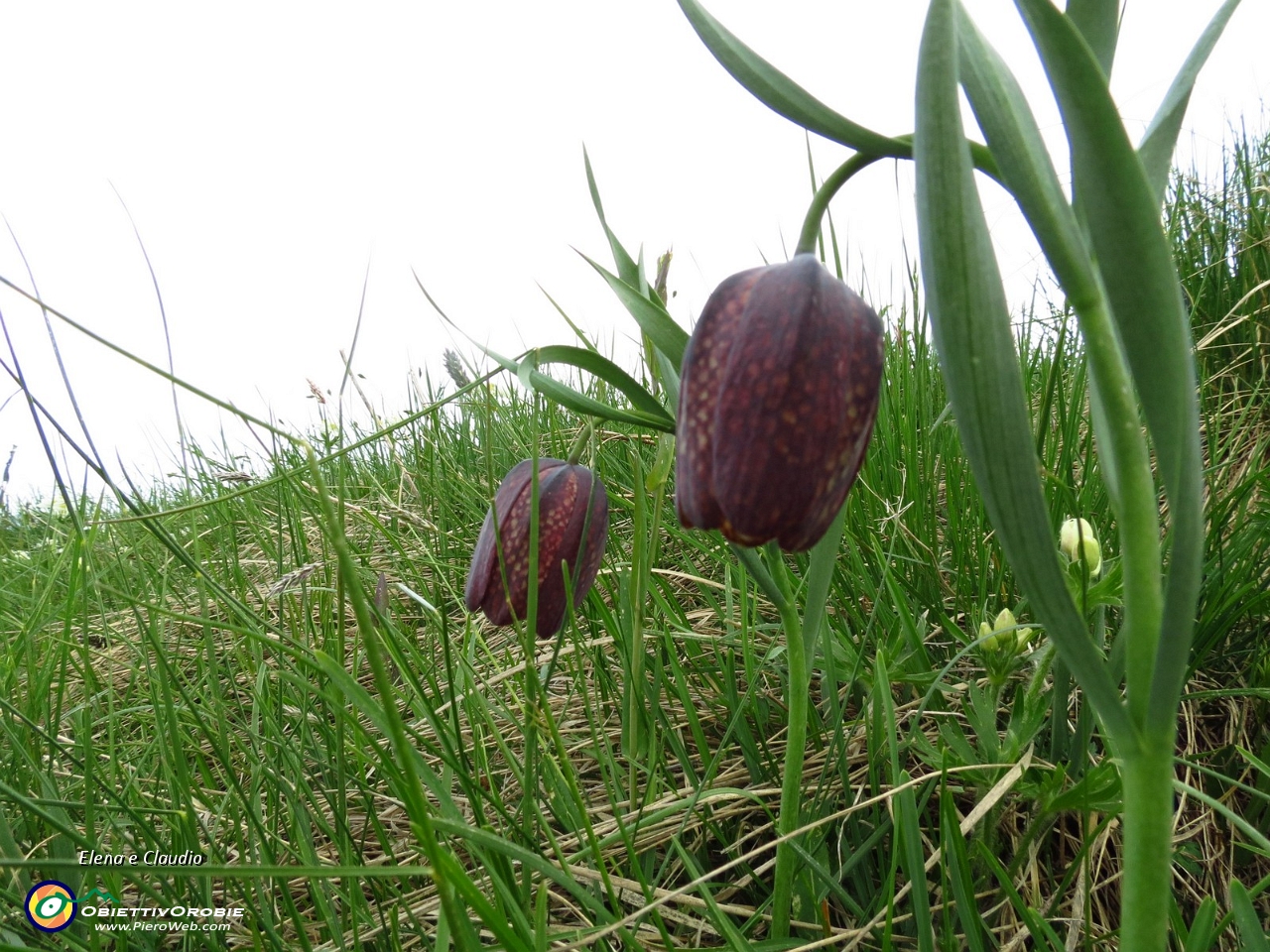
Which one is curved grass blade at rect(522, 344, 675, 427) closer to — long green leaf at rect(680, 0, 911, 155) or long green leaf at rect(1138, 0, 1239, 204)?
long green leaf at rect(680, 0, 911, 155)

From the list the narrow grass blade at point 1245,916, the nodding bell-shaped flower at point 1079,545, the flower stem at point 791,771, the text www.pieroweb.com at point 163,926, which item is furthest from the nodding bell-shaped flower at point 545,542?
the narrow grass blade at point 1245,916

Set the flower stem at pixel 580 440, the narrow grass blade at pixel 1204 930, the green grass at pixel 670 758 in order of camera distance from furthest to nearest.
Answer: the flower stem at pixel 580 440 → the green grass at pixel 670 758 → the narrow grass blade at pixel 1204 930

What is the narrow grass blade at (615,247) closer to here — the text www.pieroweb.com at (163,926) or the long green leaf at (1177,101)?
the long green leaf at (1177,101)

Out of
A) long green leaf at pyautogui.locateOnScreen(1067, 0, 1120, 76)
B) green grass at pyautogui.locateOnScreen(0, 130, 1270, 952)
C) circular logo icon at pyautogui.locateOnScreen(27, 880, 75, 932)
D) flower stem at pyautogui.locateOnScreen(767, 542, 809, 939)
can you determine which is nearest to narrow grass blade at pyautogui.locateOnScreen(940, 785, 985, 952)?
green grass at pyautogui.locateOnScreen(0, 130, 1270, 952)

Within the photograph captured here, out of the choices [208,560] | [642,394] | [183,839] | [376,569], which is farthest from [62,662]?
[376,569]

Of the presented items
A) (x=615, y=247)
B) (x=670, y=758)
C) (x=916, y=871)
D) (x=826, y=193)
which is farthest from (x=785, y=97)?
(x=670, y=758)

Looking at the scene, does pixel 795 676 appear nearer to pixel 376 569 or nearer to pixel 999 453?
pixel 999 453
